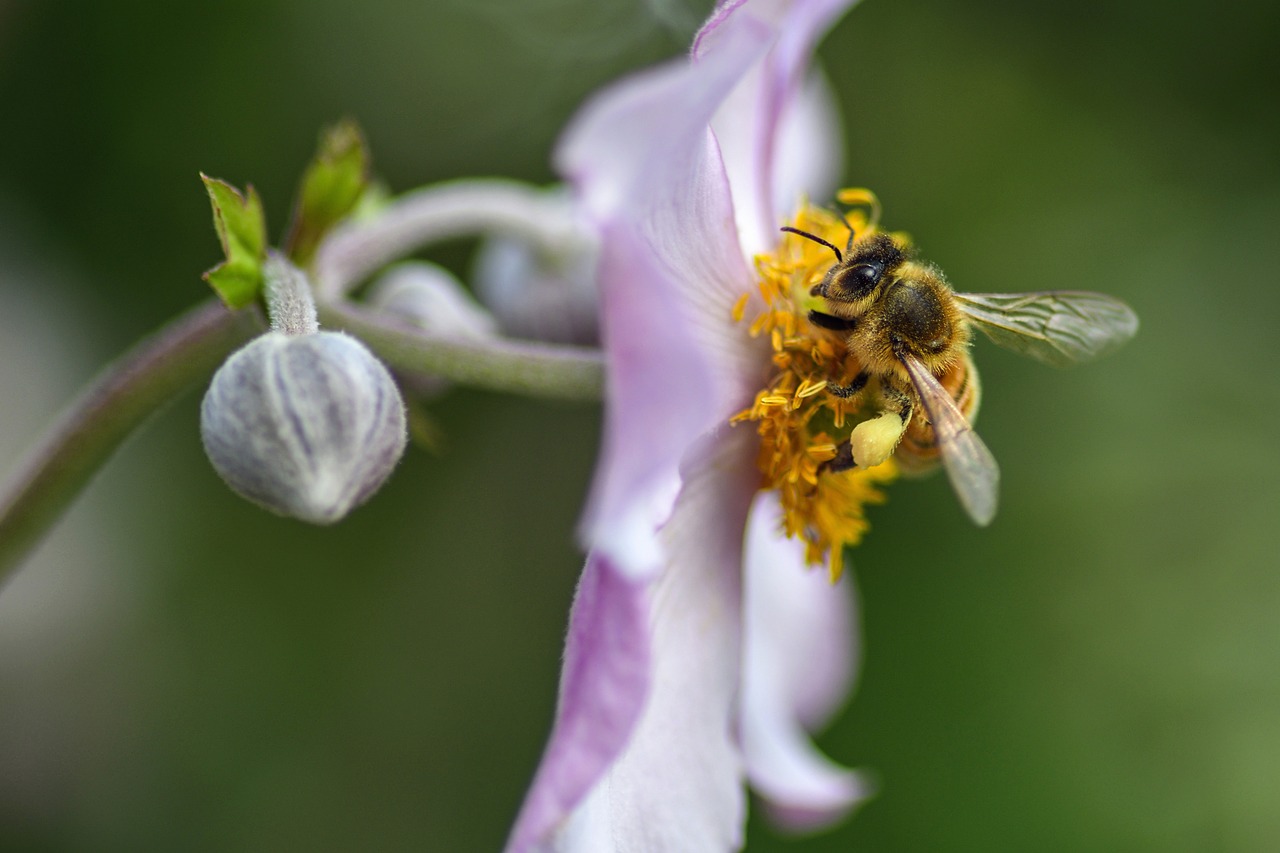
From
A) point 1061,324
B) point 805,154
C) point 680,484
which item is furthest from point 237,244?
point 805,154

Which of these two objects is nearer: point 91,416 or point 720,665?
point 91,416

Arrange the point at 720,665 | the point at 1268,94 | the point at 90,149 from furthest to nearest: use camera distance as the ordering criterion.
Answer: the point at 1268,94 < the point at 90,149 < the point at 720,665

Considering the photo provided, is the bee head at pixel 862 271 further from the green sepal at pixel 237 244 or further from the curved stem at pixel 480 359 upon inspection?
the green sepal at pixel 237 244

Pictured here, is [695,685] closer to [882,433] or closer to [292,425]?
[882,433]

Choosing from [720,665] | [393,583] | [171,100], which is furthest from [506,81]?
[720,665]

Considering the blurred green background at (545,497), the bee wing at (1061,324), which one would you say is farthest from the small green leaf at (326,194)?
the blurred green background at (545,497)

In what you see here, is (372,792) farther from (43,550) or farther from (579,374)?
(579,374)
